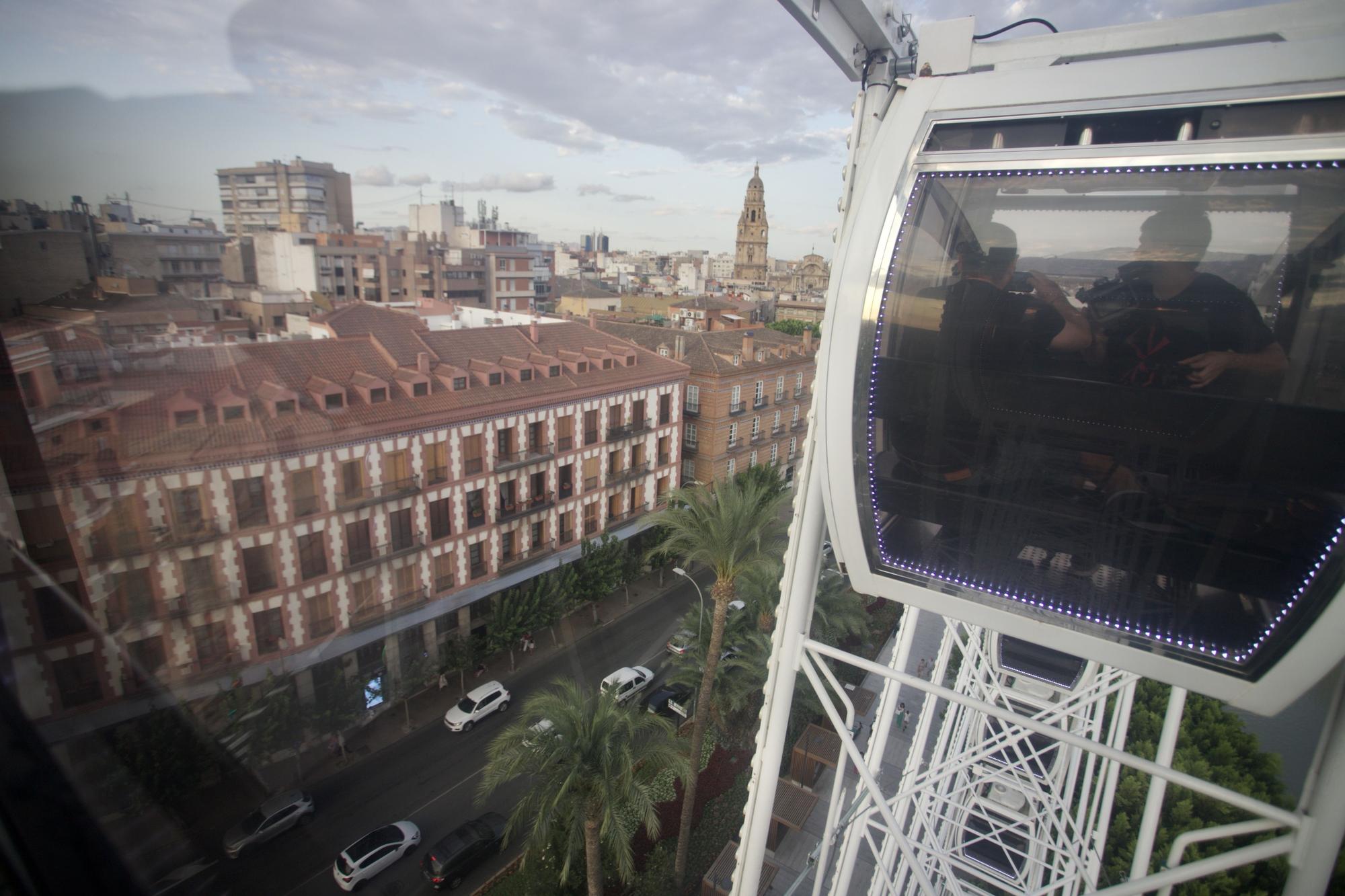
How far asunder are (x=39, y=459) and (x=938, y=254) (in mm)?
2319

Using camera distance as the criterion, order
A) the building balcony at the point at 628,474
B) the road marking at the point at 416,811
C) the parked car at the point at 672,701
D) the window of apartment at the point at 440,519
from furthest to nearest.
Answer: the building balcony at the point at 628,474
the parked car at the point at 672,701
the window of apartment at the point at 440,519
the road marking at the point at 416,811

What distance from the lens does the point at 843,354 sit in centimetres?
186

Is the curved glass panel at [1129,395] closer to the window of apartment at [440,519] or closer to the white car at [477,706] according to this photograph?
the window of apartment at [440,519]

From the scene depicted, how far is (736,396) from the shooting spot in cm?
1555

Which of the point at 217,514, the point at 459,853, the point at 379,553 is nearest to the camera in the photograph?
the point at 217,514

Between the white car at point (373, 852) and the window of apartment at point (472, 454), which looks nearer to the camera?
the white car at point (373, 852)

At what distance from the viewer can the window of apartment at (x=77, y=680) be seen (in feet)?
5.49

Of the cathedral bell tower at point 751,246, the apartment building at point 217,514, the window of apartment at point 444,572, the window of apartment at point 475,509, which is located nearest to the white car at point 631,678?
the window of apartment at point 444,572

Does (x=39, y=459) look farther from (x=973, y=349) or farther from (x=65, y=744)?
(x=973, y=349)

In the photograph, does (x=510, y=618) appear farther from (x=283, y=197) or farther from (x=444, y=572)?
(x=283, y=197)

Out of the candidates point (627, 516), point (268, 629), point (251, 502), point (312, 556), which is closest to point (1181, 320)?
point (251, 502)

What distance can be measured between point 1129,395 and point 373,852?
7.40m

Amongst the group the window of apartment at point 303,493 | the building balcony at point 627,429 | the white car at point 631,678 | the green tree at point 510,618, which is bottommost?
the white car at point 631,678

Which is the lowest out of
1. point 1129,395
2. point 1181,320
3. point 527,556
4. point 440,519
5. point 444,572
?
point 527,556
